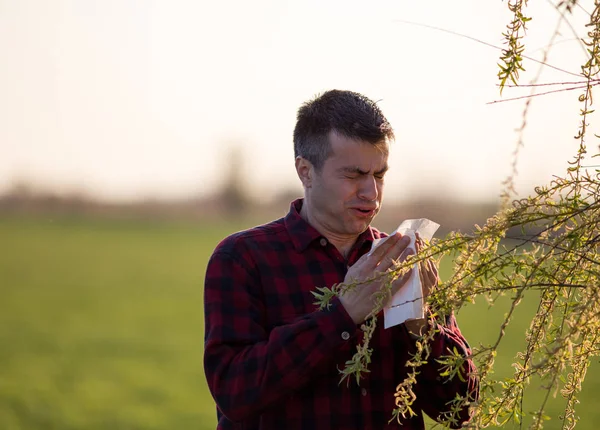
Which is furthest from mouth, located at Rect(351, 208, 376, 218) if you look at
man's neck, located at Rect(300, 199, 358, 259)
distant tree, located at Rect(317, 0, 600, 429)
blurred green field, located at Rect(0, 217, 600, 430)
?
blurred green field, located at Rect(0, 217, 600, 430)

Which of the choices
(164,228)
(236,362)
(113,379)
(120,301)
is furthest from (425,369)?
(164,228)

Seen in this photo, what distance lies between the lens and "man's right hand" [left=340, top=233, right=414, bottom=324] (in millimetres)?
2023

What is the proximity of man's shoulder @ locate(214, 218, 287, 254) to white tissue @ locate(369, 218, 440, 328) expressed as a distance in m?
0.58

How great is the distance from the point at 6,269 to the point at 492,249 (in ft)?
96.6

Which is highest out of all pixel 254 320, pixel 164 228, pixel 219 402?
pixel 254 320

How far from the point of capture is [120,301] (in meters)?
22.9

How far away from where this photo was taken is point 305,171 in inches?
110

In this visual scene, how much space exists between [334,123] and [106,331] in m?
17.3

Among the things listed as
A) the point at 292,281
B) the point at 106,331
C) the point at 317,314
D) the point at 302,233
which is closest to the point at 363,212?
the point at 302,233

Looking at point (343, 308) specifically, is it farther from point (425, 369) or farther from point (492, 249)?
point (492, 249)

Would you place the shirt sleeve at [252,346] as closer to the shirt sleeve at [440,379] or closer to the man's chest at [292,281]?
the man's chest at [292,281]

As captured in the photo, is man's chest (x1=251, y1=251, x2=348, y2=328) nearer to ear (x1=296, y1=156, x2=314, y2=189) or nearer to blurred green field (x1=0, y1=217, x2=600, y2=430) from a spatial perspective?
ear (x1=296, y1=156, x2=314, y2=189)

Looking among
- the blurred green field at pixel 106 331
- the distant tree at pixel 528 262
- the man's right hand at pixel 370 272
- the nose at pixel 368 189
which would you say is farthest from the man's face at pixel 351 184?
the blurred green field at pixel 106 331

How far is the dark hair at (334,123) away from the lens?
103 inches
